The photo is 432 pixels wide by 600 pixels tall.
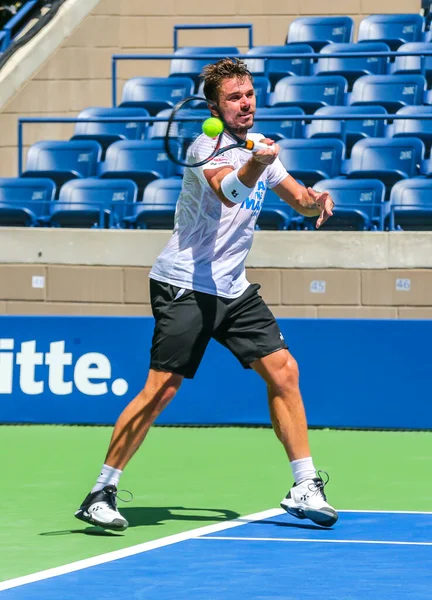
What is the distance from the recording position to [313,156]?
513 inches

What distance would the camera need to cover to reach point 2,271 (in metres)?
12.7

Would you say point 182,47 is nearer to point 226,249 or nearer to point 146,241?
point 146,241

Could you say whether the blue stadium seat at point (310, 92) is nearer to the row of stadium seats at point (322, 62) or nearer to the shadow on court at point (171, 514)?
the row of stadium seats at point (322, 62)

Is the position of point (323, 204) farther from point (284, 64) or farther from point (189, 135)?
point (284, 64)

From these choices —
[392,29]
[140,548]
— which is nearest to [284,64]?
[392,29]

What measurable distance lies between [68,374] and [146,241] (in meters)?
Answer: 1.98

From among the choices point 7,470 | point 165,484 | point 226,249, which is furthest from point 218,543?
point 7,470

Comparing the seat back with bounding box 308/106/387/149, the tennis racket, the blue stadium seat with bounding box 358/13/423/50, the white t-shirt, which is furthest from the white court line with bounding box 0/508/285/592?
the blue stadium seat with bounding box 358/13/423/50

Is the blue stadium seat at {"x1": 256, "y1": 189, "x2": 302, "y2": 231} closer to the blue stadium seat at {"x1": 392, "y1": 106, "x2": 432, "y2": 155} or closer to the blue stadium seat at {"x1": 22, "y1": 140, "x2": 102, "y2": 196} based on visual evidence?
the blue stadium seat at {"x1": 392, "y1": 106, "x2": 432, "y2": 155}

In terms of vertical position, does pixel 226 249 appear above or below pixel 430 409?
above

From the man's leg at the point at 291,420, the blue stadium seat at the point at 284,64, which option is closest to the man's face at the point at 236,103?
the man's leg at the point at 291,420

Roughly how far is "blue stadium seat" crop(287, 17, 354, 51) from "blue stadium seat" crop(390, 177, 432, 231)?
384cm

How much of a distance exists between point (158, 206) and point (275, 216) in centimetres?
124

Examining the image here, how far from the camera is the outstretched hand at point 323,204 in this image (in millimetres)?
6090
